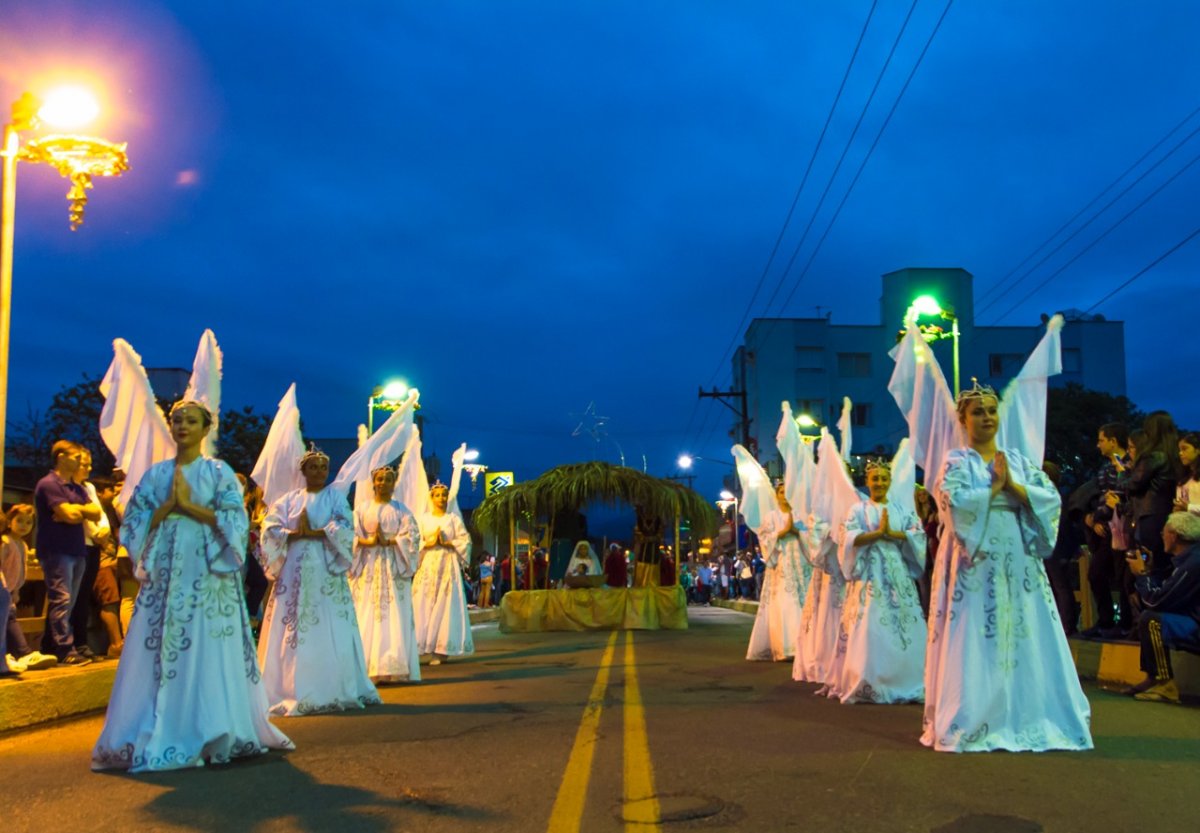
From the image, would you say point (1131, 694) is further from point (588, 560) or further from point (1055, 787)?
point (588, 560)

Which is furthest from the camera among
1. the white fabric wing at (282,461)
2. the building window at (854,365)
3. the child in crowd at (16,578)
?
the building window at (854,365)

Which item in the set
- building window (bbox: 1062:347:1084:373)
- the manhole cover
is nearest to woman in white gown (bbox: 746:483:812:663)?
the manhole cover

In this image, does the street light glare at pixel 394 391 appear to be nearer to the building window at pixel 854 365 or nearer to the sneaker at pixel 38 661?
the sneaker at pixel 38 661

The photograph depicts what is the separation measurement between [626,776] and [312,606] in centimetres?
440

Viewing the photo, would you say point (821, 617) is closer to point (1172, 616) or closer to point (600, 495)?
point (1172, 616)

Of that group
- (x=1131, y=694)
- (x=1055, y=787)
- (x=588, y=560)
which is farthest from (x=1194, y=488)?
(x=588, y=560)

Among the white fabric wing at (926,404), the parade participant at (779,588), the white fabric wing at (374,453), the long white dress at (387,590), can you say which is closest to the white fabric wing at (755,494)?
the parade participant at (779,588)

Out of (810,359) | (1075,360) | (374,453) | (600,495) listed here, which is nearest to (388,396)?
(600,495)

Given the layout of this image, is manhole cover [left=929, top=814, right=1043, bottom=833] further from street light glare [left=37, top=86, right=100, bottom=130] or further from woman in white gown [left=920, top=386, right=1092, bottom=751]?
street light glare [left=37, top=86, right=100, bottom=130]

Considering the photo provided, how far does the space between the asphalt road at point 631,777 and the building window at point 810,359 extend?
50082 mm

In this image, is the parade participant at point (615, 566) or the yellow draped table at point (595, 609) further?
the parade participant at point (615, 566)

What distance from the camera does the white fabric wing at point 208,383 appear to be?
275 inches

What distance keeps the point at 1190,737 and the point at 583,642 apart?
39.5ft

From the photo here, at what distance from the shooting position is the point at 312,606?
9031 mm
